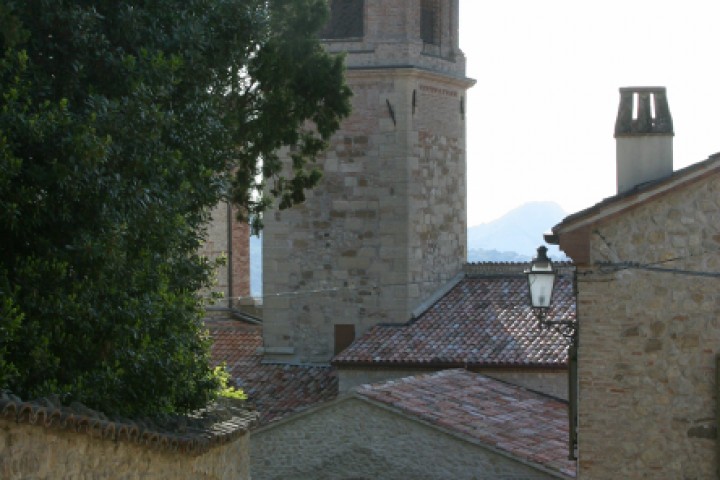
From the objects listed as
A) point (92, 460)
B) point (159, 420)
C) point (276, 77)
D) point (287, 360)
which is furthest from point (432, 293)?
point (92, 460)

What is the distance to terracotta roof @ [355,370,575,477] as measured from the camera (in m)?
22.6

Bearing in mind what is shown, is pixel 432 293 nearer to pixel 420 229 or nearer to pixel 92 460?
pixel 420 229

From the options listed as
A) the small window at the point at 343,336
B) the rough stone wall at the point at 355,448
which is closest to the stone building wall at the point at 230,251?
the small window at the point at 343,336

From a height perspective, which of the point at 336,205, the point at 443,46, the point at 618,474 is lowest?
the point at 618,474

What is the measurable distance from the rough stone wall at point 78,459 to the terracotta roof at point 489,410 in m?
8.69

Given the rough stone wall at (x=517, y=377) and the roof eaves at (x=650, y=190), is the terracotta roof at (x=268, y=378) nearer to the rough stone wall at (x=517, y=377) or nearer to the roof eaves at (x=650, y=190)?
the rough stone wall at (x=517, y=377)

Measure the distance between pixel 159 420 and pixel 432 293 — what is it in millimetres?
18187

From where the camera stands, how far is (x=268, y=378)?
99.3 feet

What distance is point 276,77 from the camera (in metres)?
20.9

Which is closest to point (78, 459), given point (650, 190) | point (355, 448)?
point (650, 190)

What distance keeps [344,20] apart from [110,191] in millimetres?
19474

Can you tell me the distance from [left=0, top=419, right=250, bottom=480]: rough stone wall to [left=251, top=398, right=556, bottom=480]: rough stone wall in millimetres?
8572

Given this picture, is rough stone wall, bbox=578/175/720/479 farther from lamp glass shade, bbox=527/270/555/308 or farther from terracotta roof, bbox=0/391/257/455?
terracotta roof, bbox=0/391/257/455

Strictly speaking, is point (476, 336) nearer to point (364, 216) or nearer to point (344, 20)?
point (364, 216)
